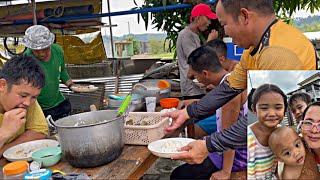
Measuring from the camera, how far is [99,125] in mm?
1354

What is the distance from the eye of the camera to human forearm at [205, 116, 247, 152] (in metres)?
1.34

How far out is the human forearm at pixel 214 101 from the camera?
180cm

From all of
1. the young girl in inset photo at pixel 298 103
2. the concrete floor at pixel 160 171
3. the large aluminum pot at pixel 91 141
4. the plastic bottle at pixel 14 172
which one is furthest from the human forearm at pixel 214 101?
the concrete floor at pixel 160 171

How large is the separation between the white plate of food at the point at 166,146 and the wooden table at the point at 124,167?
47 mm

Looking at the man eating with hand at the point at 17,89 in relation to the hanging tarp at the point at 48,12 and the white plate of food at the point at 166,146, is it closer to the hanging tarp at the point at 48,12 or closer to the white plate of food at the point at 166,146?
the white plate of food at the point at 166,146

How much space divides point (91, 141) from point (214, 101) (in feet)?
2.51

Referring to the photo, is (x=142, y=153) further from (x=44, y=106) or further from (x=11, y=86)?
(x=44, y=106)

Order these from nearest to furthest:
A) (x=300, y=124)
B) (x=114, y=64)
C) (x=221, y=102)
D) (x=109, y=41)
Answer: (x=300, y=124)
(x=221, y=102)
(x=114, y=64)
(x=109, y=41)

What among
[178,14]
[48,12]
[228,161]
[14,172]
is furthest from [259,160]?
[48,12]

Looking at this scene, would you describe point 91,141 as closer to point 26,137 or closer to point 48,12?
point 26,137

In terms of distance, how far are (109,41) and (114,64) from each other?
1.46 m

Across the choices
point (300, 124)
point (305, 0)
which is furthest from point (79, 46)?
point (300, 124)

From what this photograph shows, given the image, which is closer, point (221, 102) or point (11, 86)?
point (11, 86)

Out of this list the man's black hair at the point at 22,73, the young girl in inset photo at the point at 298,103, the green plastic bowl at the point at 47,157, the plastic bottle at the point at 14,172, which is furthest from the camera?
the man's black hair at the point at 22,73
